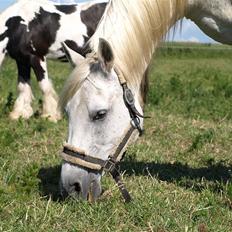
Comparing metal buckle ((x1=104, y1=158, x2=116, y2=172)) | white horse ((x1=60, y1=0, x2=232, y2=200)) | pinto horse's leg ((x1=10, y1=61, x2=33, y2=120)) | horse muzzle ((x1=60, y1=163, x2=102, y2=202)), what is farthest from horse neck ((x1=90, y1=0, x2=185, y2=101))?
pinto horse's leg ((x1=10, y1=61, x2=33, y2=120))

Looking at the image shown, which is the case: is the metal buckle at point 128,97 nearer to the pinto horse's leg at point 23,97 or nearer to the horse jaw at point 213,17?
the horse jaw at point 213,17

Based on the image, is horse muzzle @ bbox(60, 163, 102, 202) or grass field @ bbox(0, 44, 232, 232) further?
horse muzzle @ bbox(60, 163, 102, 202)

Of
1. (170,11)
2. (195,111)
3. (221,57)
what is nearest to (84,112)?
(170,11)

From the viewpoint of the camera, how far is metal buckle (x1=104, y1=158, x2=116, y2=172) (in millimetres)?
4137

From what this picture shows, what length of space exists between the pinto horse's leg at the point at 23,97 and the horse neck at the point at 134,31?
17.1 ft

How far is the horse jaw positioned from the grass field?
0.42m

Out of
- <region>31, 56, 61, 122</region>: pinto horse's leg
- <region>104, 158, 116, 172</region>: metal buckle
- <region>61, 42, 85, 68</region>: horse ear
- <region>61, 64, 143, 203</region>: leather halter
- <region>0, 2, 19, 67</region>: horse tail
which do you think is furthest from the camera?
<region>0, 2, 19, 67</region>: horse tail

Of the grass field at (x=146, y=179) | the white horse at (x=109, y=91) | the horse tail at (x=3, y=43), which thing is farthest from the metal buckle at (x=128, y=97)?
the horse tail at (x=3, y=43)

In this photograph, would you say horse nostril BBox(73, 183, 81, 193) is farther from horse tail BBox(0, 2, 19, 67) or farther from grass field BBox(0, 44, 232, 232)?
horse tail BBox(0, 2, 19, 67)

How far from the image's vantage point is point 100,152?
4.12 meters

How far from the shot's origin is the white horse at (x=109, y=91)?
403cm

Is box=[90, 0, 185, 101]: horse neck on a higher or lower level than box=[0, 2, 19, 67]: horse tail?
higher

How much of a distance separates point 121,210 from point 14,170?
1.56 metres

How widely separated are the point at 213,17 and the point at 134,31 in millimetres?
862
